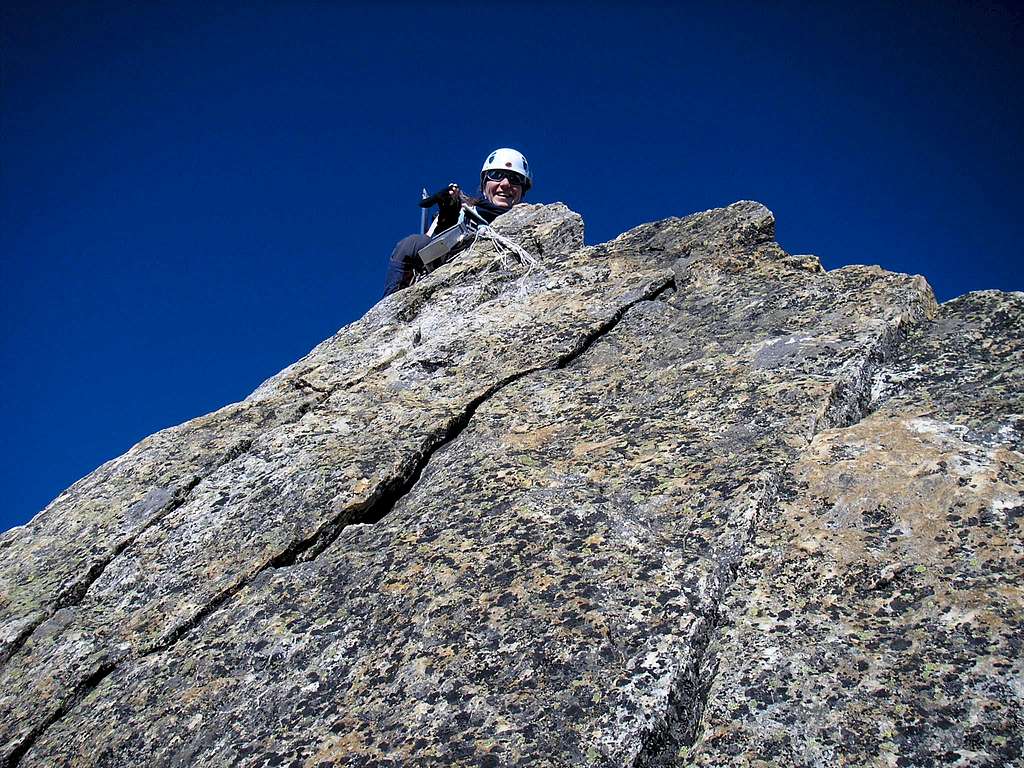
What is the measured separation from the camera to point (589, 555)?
4922 mm

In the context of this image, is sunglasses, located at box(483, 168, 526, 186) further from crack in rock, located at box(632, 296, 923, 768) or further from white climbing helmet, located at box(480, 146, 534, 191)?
crack in rock, located at box(632, 296, 923, 768)

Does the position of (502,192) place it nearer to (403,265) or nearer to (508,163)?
(508,163)

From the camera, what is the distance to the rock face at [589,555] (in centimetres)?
399

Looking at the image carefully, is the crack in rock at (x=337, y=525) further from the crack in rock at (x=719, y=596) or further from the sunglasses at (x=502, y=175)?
the sunglasses at (x=502, y=175)

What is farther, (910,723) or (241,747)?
(241,747)

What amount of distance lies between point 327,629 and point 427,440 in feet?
6.89

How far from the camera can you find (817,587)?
4.47 meters

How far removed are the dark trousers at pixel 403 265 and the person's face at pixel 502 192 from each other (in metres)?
3.32

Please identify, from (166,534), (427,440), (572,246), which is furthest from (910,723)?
(572,246)

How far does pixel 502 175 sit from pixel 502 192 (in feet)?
1.47

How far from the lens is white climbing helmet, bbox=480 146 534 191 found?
51.9 ft

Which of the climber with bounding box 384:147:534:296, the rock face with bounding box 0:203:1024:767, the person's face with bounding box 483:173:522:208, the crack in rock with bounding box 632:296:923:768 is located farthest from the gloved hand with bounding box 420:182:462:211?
the crack in rock with bounding box 632:296:923:768

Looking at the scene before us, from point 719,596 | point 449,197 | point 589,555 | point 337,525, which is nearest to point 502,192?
point 449,197

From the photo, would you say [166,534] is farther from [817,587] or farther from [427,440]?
[817,587]
